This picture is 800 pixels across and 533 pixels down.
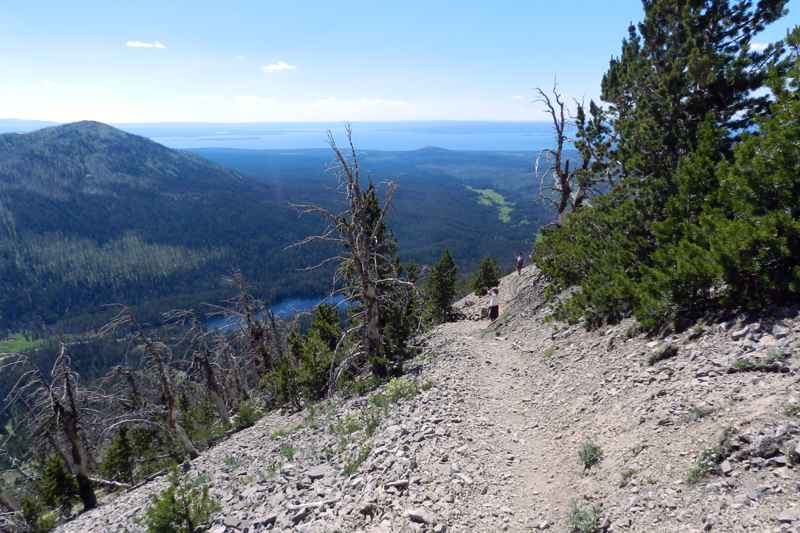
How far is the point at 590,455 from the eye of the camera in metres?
7.59

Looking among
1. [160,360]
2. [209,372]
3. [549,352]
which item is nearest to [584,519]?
[549,352]

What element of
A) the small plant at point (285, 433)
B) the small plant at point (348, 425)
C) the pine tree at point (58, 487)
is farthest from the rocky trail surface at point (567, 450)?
the pine tree at point (58, 487)

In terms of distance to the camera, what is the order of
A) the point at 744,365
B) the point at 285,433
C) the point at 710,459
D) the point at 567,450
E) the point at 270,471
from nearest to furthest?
the point at 710,459 < the point at 744,365 < the point at 567,450 < the point at 270,471 < the point at 285,433

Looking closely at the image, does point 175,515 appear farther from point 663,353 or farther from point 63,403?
point 63,403

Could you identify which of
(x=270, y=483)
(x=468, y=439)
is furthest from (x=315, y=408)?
(x=468, y=439)

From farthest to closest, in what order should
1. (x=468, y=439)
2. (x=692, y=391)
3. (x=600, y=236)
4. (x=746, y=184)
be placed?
(x=600, y=236)
(x=468, y=439)
(x=746, y=184)
(x=692, y=391)

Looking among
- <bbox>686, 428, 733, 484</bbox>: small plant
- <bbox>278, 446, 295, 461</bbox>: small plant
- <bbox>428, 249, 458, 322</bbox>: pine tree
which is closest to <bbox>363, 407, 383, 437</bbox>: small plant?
<bbox>278, 446, 295, 461</bbox>: small plant

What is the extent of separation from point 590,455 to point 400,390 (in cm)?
630

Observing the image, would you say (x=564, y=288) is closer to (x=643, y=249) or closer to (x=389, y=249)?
(x=643, y=249)

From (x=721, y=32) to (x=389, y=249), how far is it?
57.5 ft

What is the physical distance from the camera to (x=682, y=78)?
13531 mm

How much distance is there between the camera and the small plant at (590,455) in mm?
7547

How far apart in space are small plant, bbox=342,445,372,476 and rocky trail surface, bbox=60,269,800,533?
0.10ft

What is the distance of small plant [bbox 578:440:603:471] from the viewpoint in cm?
755
